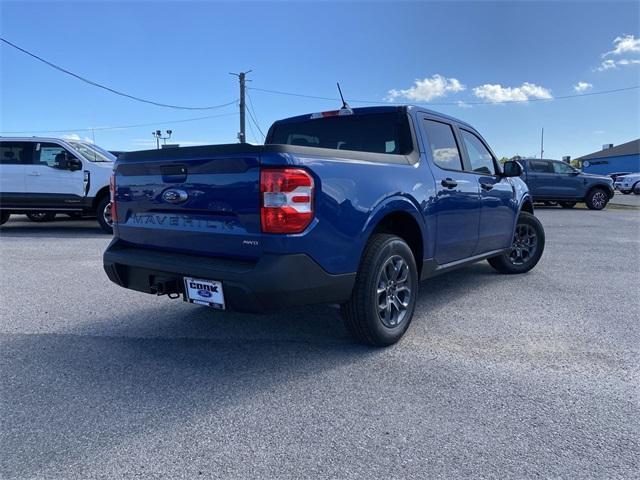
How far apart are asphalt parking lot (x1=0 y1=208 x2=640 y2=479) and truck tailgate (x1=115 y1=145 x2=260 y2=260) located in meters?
0.86

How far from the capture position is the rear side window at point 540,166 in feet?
56.5

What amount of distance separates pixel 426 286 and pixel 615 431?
3.10 metres

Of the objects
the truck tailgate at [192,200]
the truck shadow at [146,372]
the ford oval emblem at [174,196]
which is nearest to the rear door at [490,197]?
the truck shadow at [146,372]

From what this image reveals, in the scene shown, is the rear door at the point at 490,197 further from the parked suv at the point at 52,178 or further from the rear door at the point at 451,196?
the parked suv at the point at 52,178

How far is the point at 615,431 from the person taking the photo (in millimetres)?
2477

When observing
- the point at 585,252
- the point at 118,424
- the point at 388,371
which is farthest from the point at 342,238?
the point at 585,252

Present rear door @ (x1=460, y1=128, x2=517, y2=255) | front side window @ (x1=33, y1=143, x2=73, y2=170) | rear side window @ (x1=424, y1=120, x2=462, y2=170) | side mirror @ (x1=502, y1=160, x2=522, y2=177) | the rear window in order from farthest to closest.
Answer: front side window @ (x1=33, y1=143, x2=73, y2=170)
side mirror @ (x1=502, y1=160, x2=522, y2=177)
rear door @ (x1=460, y1=128, x2=517, y2=255)
rear side window @ (x1=424, y1=120, x2=462, y2=170)
the rear window

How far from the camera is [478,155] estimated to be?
203 inches

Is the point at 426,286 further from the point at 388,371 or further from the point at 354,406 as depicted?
the point at 354,406

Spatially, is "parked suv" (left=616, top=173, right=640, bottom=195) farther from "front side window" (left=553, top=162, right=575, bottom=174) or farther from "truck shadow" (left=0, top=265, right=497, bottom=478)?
"truck shadow" (left=0, top=265, right=497, bottom=478)

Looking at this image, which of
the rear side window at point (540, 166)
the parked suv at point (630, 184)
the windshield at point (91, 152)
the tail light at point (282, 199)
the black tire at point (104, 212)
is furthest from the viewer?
the parked suv at point (630, 184)

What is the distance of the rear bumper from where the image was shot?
279cm

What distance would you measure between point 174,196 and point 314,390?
156 centimetres

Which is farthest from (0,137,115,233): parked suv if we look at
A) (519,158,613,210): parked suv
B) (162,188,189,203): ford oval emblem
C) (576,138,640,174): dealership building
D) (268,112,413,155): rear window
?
(576,138,640,174): dealership building
